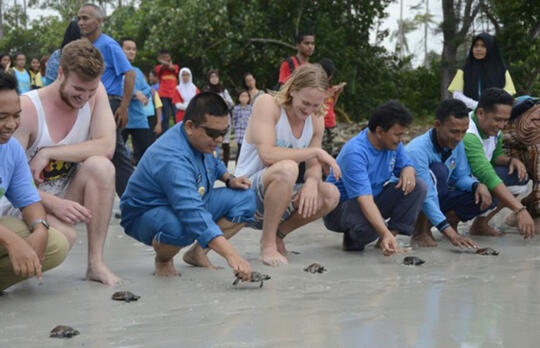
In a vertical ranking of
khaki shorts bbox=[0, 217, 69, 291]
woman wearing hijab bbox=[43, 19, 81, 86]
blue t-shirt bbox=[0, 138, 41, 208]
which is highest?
woman wearing hijab bbox=[43, 19, 81, 86]

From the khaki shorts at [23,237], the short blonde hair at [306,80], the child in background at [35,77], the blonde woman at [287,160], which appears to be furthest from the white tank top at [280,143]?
the child in background at [35,77]

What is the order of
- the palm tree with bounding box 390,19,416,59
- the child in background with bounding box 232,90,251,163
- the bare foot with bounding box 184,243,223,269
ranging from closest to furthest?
the bare foot with bounding box 184,243,223,269
the child in background with bounding box 232,90,251,163
the palm tree with bounding box 390,19,416,59

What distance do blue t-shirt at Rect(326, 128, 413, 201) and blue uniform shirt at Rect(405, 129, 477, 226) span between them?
0.40 ft

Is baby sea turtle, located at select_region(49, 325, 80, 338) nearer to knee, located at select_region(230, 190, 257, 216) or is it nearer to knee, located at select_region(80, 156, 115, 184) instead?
knee, located at select_region(80, 156, 115, 184)

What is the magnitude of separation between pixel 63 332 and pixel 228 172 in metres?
1.95

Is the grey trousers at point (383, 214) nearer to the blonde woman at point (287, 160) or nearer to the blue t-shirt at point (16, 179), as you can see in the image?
the blonde woman at point (287, 160)

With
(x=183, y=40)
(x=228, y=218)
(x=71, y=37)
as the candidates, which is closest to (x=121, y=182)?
(x=71, y=37)

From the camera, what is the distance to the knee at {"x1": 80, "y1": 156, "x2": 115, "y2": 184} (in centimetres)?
363

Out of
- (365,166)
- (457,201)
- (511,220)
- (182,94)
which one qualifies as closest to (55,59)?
(365,166)

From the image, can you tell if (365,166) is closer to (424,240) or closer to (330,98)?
(424,240)

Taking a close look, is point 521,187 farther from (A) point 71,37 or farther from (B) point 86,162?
(A) point 71,37

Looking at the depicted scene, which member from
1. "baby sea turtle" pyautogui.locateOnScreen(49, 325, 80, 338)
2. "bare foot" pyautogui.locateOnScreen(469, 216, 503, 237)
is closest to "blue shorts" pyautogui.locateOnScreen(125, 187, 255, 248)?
"baby sea turtle" pyautogui.locateOnScreen(49, 325, 80, 338)

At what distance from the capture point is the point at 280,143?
4383mm

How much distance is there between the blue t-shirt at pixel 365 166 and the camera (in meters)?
4.32
